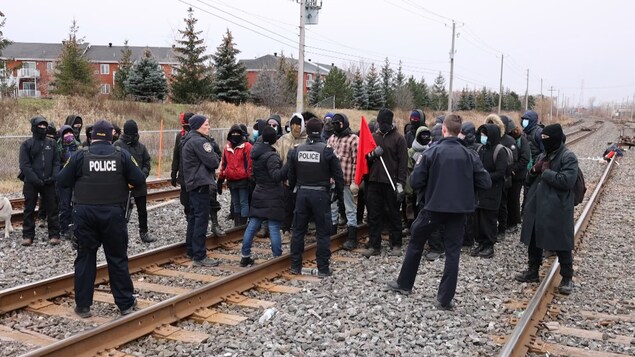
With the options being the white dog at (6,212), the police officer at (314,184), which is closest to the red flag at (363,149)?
the police officer at (314,184)

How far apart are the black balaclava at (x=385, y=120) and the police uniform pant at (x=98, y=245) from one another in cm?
398

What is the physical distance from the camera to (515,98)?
101 metres

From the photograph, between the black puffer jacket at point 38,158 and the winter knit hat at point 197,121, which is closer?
the winter knit hat at point 197,121

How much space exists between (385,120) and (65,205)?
5.10 m

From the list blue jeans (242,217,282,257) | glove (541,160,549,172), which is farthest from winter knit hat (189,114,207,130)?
glove (541,160,549,172)

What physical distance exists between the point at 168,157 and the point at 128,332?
57.4 feet

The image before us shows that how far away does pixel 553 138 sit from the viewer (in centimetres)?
700

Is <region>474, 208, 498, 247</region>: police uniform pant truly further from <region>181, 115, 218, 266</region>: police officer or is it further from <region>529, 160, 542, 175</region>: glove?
<region>181, 115, 218, 266</region>: police officer

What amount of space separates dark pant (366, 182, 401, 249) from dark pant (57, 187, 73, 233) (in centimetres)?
459

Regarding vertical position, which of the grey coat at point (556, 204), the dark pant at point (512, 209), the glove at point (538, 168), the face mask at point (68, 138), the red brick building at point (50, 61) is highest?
the red brick building at point (50, 61)

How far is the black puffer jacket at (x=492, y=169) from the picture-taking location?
28.8 ft

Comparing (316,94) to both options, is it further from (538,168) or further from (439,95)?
(538,168)

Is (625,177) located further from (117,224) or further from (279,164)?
(117,224)

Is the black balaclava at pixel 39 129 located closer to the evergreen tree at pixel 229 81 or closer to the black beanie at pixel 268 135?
the black beanie at pixel 268 135
